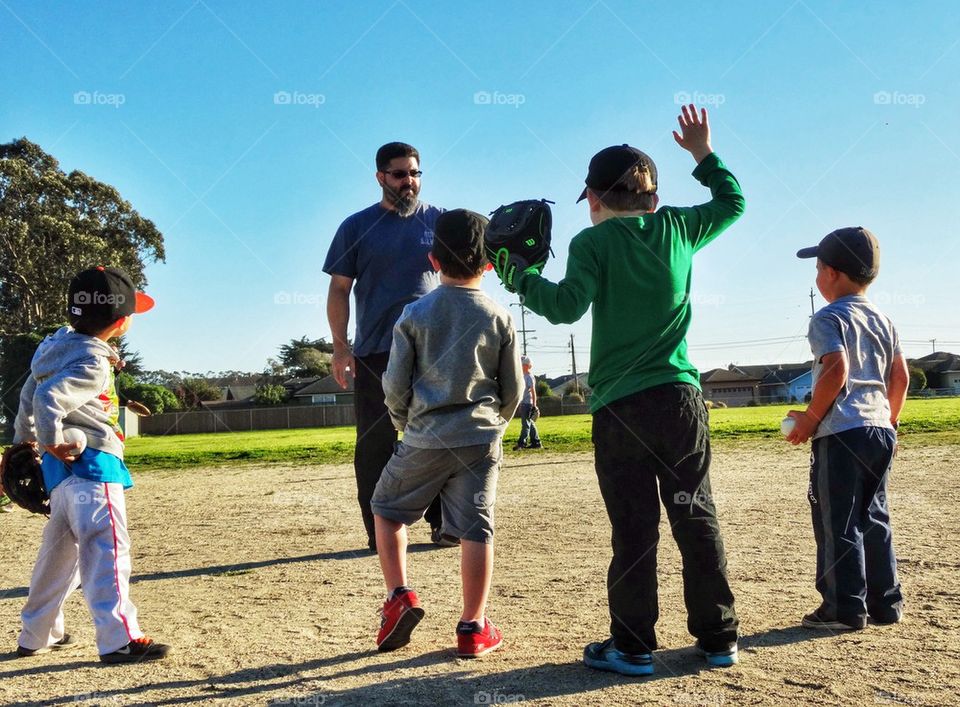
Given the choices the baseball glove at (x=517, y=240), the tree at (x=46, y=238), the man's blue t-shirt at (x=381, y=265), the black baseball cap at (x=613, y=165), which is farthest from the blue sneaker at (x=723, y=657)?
the tree at (x=46, y=238)

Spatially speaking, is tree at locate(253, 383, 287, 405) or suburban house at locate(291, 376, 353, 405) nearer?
tree at locate(253, 383, 287, 405)

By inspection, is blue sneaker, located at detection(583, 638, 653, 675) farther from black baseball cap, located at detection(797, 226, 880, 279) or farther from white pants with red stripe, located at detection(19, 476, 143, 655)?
black baseball cap, located at detection(797, 226, 880, 279)

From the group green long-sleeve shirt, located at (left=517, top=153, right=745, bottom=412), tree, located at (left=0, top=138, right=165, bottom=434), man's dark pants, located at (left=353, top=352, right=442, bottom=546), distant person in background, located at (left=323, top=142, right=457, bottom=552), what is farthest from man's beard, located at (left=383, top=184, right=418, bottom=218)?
tree, located at (left=0, top=138, right=165, bottom=434)

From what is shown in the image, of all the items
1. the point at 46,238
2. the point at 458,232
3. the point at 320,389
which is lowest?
the point at 458,232

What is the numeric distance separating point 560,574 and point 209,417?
46.4 meters

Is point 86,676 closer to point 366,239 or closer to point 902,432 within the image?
point 366,239

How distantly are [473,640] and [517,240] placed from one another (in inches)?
58.4

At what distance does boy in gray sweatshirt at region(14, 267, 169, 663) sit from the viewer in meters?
3.18

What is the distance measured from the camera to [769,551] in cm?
482

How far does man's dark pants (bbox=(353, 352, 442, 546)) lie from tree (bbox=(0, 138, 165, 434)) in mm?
34573

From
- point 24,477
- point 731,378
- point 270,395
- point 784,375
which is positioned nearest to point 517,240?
point 24,477

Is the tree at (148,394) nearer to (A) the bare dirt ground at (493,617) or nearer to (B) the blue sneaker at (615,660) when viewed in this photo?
(A) the bare dirt ground at (493,617)

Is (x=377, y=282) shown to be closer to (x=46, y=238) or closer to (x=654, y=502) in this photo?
(x=654, y=502)

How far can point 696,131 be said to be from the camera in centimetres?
358
